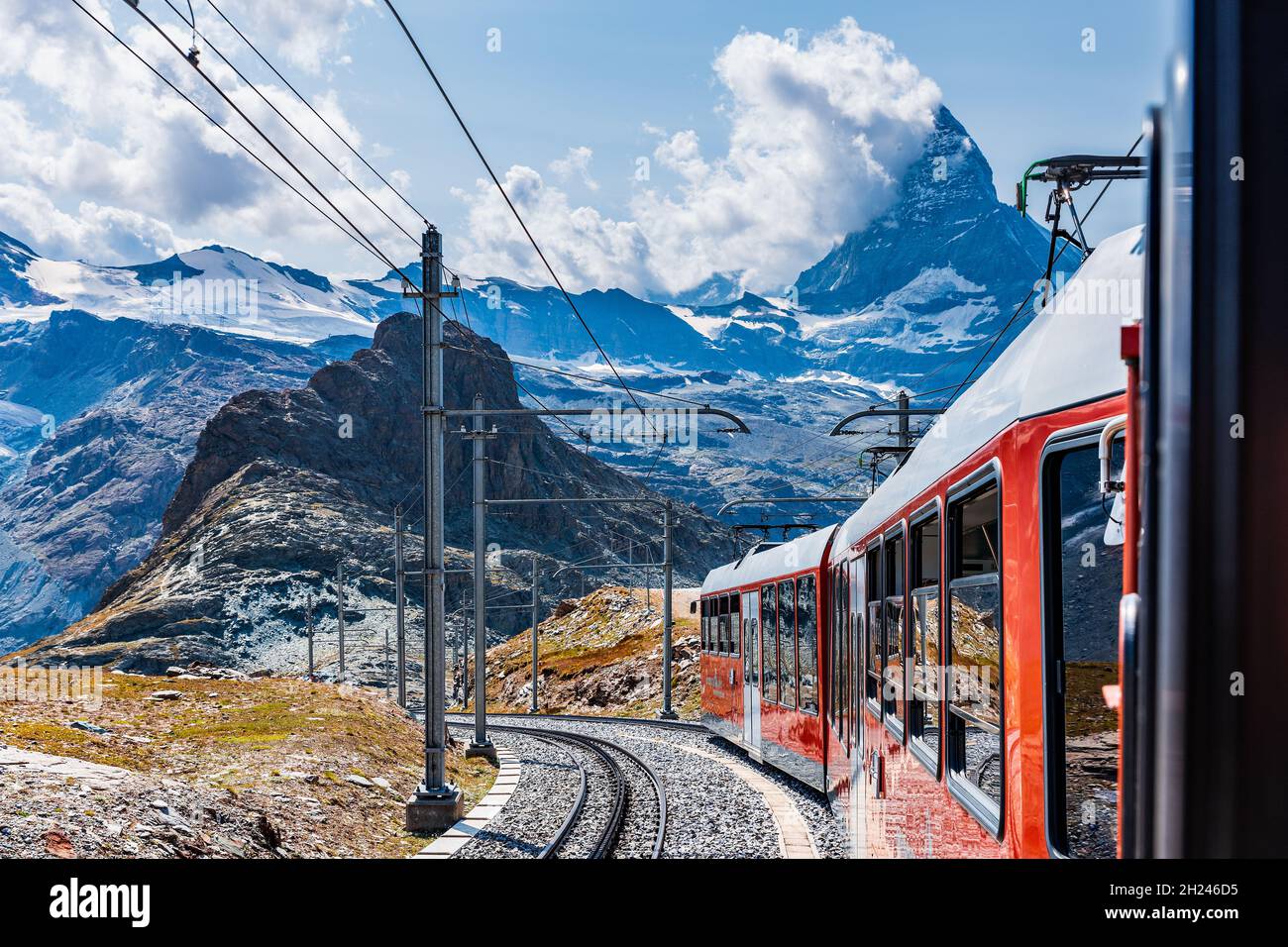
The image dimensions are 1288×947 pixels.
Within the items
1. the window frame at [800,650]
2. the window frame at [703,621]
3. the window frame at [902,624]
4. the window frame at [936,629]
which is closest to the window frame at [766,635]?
the window frame at [800,650]

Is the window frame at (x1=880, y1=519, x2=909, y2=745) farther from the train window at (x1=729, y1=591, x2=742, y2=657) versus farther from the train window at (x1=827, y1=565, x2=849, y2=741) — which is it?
the train window at (x1=729, y1=591, x2=742, y2=657)

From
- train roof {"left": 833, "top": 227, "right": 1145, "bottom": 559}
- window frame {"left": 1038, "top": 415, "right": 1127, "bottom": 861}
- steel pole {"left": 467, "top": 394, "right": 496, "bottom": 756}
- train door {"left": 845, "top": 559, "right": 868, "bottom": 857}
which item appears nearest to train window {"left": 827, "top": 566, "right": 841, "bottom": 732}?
train door {"left": 845, "top": 559, "right": 868, "bottom": 857}

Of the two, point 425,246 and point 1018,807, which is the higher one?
point 425,246

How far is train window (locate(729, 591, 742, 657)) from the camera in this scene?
18.7 m

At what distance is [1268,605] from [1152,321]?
0.51 metres

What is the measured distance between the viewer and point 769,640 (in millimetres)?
16016

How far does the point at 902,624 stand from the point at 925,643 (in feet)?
2.62

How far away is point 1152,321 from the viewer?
2020 millimetres

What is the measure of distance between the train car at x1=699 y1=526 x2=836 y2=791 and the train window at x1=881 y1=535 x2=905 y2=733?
5.44m

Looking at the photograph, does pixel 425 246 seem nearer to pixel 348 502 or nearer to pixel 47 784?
pixel 47 784

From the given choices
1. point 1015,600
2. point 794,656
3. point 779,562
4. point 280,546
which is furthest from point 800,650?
point 280,546

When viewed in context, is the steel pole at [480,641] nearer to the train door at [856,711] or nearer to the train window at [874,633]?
the train door at [856,711]

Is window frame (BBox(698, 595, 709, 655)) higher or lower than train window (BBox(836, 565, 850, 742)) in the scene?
lower

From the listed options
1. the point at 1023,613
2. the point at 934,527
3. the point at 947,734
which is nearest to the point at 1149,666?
the point at 1023,613
